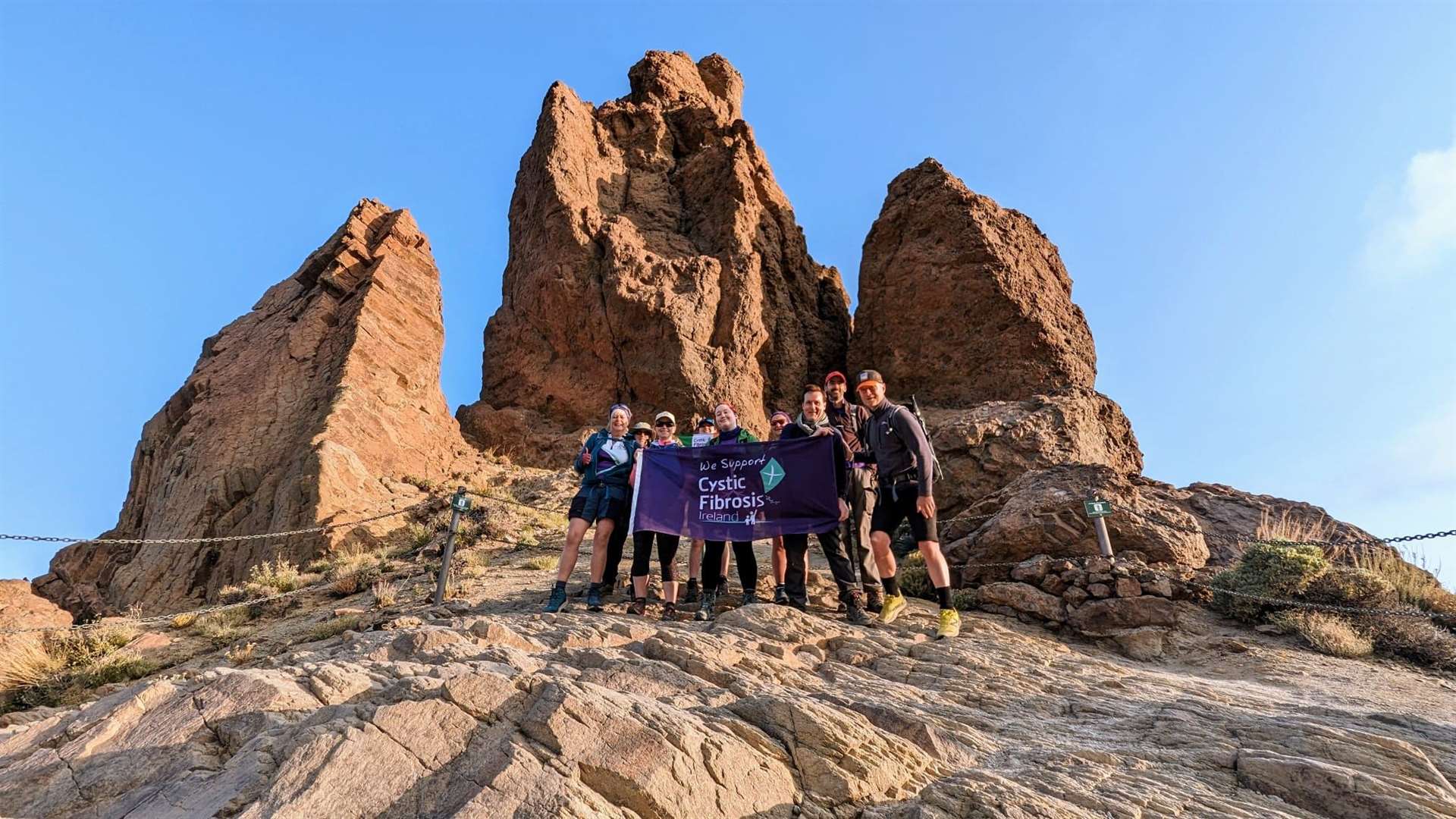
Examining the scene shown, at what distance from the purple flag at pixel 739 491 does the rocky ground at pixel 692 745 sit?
7.51ft

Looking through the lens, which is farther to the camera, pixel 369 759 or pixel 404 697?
pixel 404 697

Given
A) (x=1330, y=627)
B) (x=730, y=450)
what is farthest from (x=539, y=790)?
(x=1330, y=627)

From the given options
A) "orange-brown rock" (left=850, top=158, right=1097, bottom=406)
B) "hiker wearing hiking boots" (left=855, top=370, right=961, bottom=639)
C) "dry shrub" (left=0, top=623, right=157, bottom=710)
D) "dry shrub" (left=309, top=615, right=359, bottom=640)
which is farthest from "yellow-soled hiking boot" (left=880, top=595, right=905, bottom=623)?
"orange-brown rock" (left=850, top=158, right=1097, bottom=406)

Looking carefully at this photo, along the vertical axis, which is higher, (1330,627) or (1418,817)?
(1330,627)

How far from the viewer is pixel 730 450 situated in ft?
26.3

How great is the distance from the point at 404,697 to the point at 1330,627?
8158 millimetres

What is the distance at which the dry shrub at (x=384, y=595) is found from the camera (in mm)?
8352

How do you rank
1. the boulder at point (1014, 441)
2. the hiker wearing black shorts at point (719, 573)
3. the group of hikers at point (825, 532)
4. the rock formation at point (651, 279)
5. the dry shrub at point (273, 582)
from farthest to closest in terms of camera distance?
the rock formation at point (651, 279), the boulder at point (1014, 441), the dry shrub at point (273, 582), the hiker wearing black shorts at point (719, 573), the group of hikers at point (825, 532)

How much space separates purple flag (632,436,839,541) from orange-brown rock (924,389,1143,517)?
21.4 feet

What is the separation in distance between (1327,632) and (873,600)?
13.9 feet

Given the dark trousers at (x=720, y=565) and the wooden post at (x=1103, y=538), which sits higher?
the wooden post at (x=1103, y=538)

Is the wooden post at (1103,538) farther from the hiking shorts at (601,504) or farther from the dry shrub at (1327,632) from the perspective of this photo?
the hiking shorts at (601,504)

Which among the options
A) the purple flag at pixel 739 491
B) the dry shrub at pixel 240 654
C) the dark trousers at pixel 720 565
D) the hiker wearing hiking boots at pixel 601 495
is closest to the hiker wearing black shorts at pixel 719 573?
the dark trousers at pixel 720 565

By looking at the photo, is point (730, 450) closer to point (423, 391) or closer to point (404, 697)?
point (404, 697)
